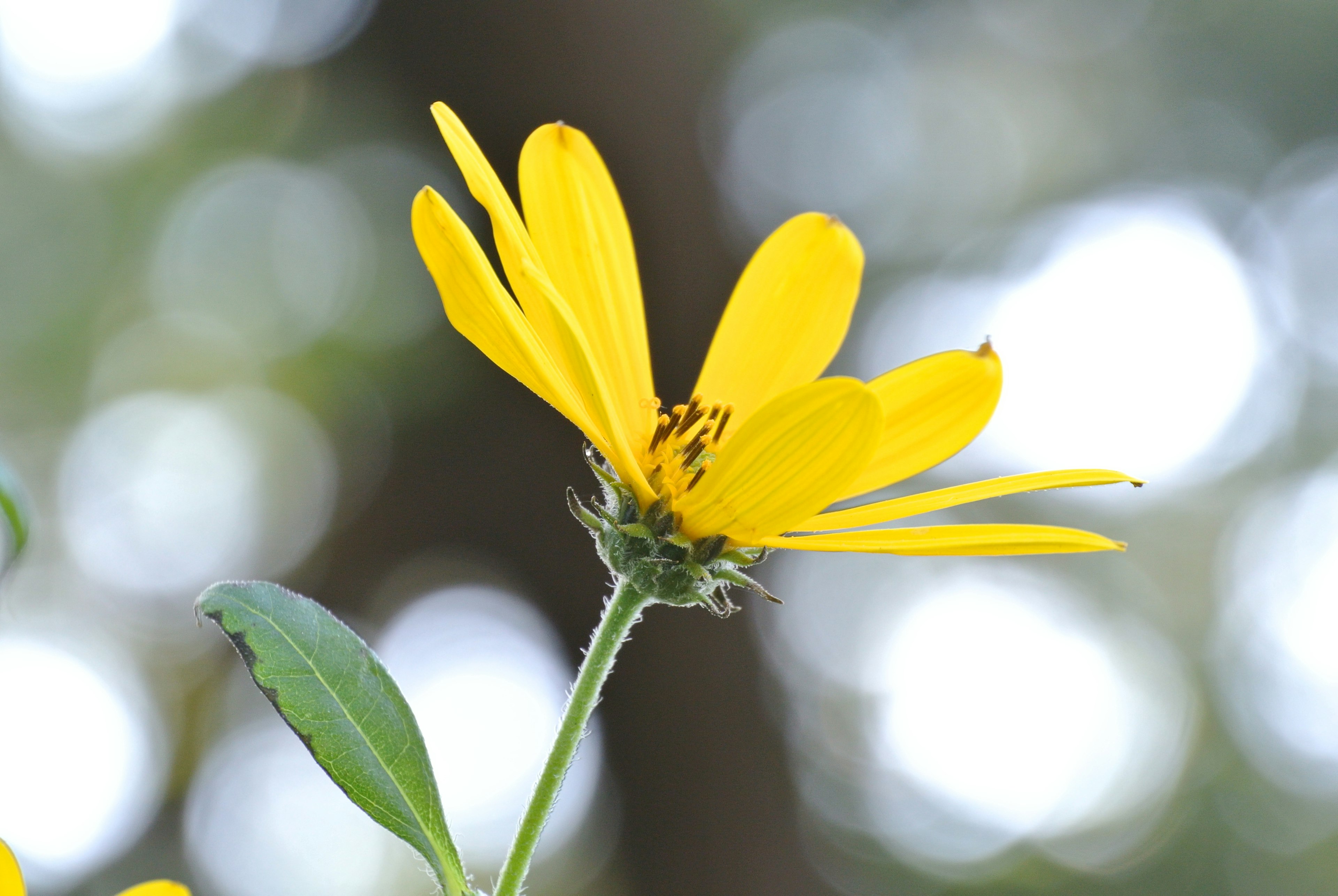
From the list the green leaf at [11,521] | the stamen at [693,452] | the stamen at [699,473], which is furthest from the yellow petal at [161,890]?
the stamen at [693,452]

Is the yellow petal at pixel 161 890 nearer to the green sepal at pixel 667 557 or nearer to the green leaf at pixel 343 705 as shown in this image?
the green leaf at pixel 343 705

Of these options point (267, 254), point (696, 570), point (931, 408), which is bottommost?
point (696, 570)

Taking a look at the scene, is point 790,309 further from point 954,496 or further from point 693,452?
point 954,496

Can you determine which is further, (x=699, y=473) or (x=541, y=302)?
(x=699, y=473)

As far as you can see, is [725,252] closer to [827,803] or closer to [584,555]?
[584,555]

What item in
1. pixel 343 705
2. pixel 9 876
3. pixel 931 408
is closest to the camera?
pixel 9 876

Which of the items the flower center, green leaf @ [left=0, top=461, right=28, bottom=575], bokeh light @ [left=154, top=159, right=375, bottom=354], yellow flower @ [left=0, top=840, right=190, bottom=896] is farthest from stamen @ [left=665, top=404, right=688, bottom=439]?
bokeh light @ [left=154, top=159, right=375, bottom=354]

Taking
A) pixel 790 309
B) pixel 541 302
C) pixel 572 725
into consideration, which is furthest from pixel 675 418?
pixel 572 725
